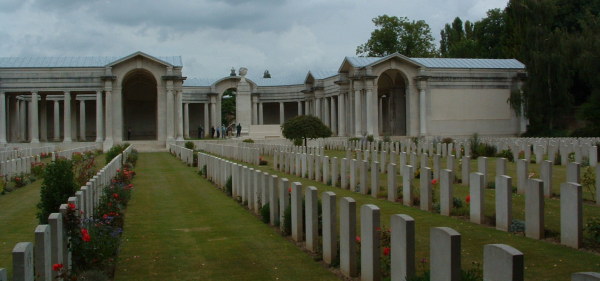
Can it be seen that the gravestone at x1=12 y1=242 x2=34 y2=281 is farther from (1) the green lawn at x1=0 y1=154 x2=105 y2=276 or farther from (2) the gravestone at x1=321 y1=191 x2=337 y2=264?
(2) the gravestone at x1=321 y1=191 x2=337 y2=264

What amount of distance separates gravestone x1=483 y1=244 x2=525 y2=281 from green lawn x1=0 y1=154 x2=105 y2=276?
18.6ft

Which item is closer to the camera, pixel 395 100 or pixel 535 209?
pixel 535 209

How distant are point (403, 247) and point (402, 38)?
234ft

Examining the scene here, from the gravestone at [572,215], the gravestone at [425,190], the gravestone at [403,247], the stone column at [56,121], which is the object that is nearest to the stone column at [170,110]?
the stone column at [56,121]

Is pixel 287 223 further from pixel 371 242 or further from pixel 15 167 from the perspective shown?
pixel 15 167

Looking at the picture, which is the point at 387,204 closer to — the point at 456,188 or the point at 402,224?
the point at 456,188

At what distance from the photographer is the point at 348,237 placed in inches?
264

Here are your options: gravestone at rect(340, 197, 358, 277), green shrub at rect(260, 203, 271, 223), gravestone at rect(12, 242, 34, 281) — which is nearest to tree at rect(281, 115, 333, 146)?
green shrub at rect(260, 203, 271, 223)

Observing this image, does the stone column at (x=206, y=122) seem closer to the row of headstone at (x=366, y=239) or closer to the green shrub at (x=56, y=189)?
the row of headstone at (x=366, y=239)

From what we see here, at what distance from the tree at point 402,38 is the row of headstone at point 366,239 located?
63855 mm

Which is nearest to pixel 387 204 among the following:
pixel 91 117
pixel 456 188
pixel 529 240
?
pixel 456 188

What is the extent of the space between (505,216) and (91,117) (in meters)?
64.3

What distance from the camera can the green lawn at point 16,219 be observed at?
341 inches

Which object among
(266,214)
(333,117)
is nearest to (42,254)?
(266,214)
